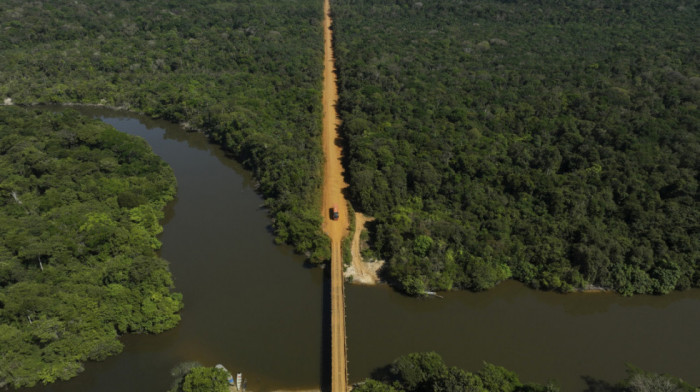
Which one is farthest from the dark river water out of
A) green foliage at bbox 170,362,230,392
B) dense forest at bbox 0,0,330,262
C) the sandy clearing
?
dense forest at bbox 0,0,330,262

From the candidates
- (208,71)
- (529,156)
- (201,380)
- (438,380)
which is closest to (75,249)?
(201,380)

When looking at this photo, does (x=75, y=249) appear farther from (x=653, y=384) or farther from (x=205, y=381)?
(x=653, y=384)

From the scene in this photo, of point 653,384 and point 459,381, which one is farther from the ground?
point 653,384

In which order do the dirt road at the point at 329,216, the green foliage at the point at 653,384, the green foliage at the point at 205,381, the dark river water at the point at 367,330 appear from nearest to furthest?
the green foliage at the point at 653,384 < the green foliage at the point at 205,381 < the dirt road at the point at 329,216 < the dark river water at the point at 367,330

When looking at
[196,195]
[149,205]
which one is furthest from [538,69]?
[149,205]

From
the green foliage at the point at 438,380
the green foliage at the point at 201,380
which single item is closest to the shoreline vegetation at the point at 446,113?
the green foliage at the point at 438,380

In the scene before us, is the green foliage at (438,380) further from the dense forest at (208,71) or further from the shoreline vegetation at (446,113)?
the dense forest at (208,71)
